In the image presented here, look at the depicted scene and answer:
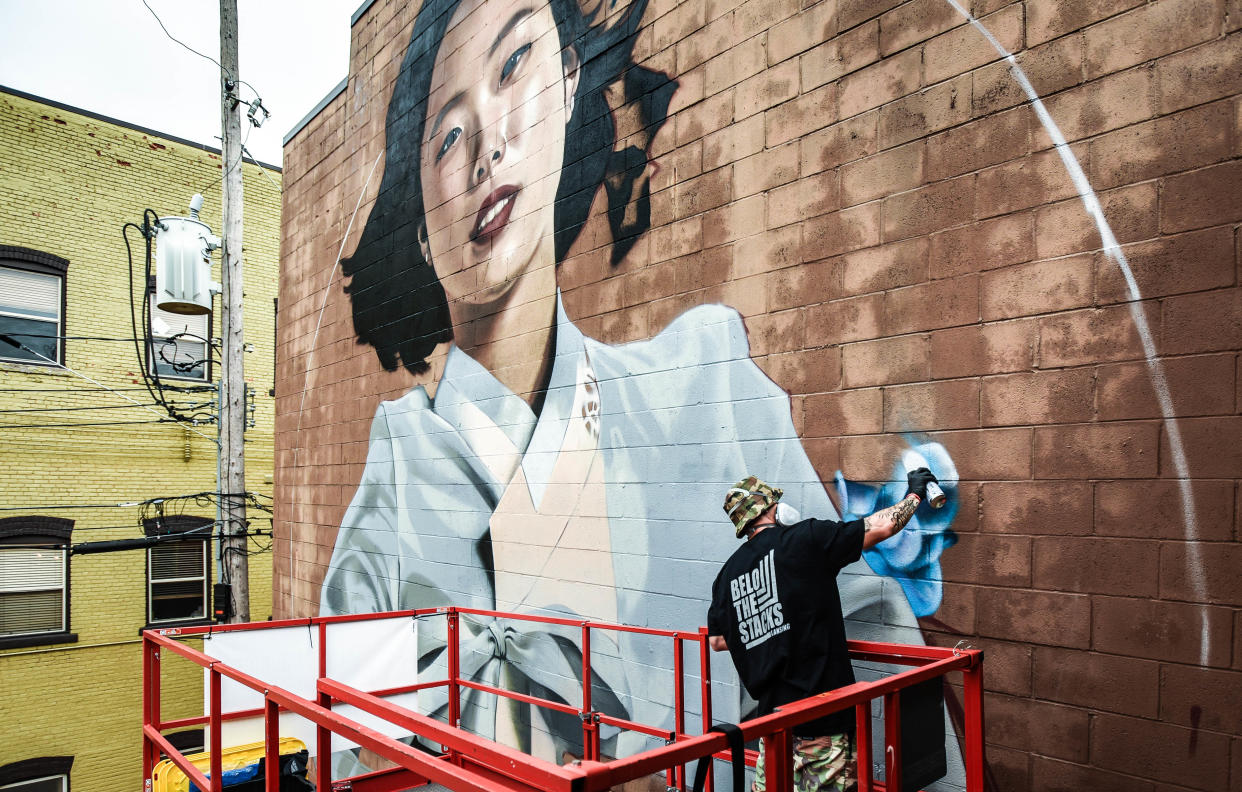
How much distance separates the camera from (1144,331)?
3.13 m

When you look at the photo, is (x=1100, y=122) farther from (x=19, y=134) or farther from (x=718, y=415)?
(x=19, y=134)

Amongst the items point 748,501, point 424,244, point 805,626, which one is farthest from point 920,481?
point 424,244

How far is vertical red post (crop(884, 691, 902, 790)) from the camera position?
2854mm

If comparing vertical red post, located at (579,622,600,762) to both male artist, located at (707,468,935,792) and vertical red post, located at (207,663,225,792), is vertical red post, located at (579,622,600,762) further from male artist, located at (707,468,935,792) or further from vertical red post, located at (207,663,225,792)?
vertical red post, located at (207,663,225,792)

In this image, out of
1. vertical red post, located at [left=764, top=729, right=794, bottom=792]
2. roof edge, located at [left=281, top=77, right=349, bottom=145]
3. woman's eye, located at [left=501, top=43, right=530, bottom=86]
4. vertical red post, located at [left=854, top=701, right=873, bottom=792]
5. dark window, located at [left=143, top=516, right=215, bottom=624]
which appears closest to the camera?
vertical red post, located at [left=764, top=729, right=794, bottom=792]

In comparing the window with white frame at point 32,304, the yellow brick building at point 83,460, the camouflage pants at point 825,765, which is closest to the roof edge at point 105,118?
the yellow brick building at point 83,460

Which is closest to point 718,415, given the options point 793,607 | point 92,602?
point 793,607

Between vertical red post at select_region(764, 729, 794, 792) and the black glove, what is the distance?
1551 millimetres

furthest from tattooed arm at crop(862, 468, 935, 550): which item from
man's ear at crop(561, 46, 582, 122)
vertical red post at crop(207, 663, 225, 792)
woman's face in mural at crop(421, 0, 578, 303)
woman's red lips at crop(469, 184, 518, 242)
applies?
woman's red lips at crop(469, 184, 518, 242)

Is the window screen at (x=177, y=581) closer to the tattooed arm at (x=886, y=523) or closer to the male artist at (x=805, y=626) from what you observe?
the male artist at (x=805, y=626)

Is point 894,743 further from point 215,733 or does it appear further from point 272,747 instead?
point 215,733

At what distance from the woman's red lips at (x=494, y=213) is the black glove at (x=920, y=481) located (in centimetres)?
416

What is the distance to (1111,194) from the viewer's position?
3.25m

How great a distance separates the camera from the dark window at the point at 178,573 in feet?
51.9
